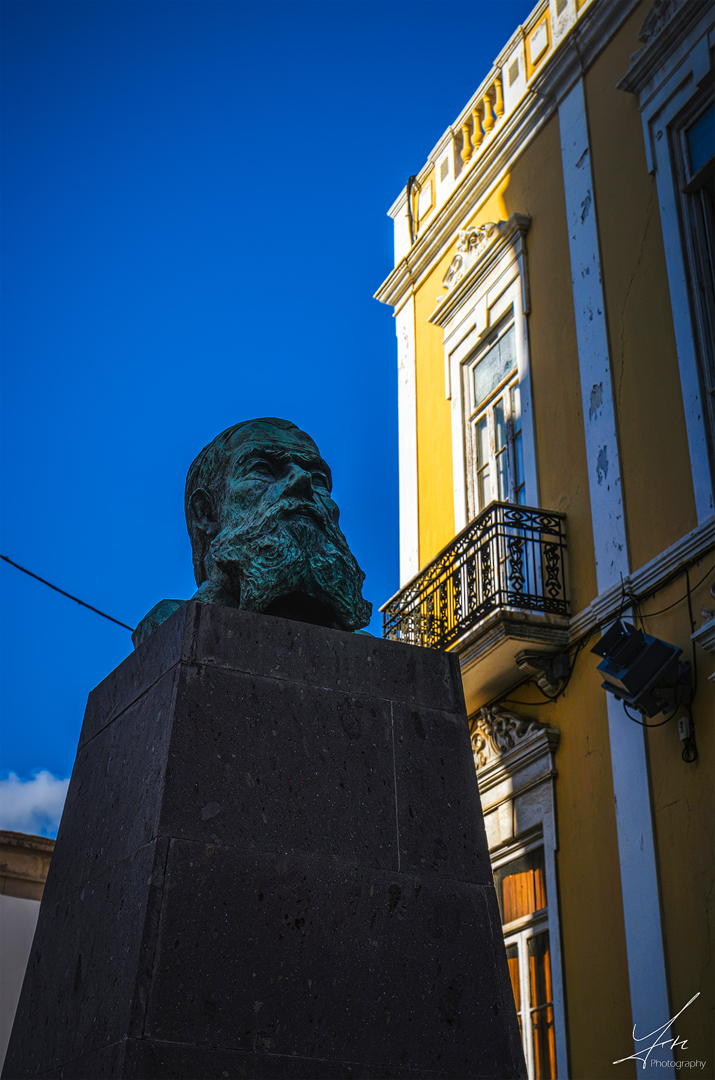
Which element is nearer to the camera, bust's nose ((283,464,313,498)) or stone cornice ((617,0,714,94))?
bust's nose ((283,464,313,498))

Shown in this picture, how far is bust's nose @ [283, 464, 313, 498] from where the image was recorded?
13.0 ft

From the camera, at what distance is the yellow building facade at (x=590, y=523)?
712 cm

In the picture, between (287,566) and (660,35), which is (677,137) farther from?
(287,566)

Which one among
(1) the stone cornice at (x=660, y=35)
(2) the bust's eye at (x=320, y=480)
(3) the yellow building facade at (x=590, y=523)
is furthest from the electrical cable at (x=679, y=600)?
(1) the stone cornice at (x=660, y=35)

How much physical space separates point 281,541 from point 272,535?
0.13ft

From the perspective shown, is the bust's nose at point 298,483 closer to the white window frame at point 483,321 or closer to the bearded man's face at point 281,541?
the bearded man's face at point 281,541

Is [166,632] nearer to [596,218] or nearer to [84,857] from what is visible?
[84,857]

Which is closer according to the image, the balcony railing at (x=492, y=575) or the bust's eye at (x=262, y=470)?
the bust's eye at (x=262, y=470)

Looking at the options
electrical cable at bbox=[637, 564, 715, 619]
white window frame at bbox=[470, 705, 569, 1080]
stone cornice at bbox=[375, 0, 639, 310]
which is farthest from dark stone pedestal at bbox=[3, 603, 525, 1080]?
stone cornice at bbox=[375, 0, 639, 310]

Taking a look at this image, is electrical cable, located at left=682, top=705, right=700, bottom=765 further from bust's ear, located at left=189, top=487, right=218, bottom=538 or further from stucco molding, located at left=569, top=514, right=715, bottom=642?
bust's ear, located at left=189, top=487, right=218, bottom=538

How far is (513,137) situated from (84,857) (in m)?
9.60

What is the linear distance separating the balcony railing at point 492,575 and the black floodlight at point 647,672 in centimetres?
137


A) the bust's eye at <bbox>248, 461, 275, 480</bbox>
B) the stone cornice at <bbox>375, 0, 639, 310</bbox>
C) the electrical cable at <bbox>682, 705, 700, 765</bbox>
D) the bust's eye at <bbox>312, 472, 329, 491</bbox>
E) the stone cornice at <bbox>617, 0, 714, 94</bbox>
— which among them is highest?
the stone cornice at <bbox>375, 0, 639, 310</bbox>

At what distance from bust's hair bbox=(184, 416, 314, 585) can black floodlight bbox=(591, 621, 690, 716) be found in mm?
3734
